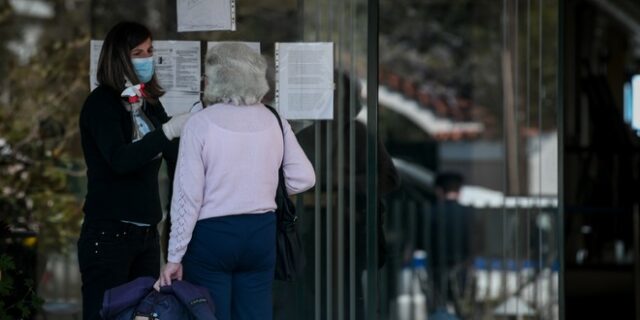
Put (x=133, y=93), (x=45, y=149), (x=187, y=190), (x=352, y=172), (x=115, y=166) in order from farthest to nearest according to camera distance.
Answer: (x=45, y=149), (x=352, y=172), (x=133, y=93), (x=115, y=166), (x=187, y=190)

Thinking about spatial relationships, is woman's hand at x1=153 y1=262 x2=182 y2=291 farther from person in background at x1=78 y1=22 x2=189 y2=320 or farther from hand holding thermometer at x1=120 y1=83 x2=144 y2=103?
hand holding thermometer at x1=120 y1=83 x2=144 y2=103

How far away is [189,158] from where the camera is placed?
4465 mm

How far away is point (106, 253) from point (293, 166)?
0.81 metres

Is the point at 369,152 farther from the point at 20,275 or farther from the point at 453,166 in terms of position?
the point at 453,166

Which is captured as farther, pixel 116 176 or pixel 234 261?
pixel 116 176

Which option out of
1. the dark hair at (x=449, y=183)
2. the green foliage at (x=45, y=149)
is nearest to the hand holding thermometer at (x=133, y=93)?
the green foliage at (x=45, y=149)

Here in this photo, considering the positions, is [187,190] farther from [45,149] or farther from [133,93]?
[45,149]

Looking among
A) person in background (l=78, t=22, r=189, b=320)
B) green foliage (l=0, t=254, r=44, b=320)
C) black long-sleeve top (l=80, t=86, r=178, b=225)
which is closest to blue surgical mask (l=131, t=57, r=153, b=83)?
person in background (l=78, t=22, r=189, b=320)

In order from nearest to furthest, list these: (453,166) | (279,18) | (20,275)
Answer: (20,275) < (279,18) < (453,166)

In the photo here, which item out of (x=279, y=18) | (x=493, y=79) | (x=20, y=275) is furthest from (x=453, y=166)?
(x=20, y=275)

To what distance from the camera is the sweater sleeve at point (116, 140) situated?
4.61m

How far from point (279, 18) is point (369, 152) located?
89.6 inches

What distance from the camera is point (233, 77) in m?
4.54

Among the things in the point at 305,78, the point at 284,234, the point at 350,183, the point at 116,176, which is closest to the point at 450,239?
the point at 350,183
